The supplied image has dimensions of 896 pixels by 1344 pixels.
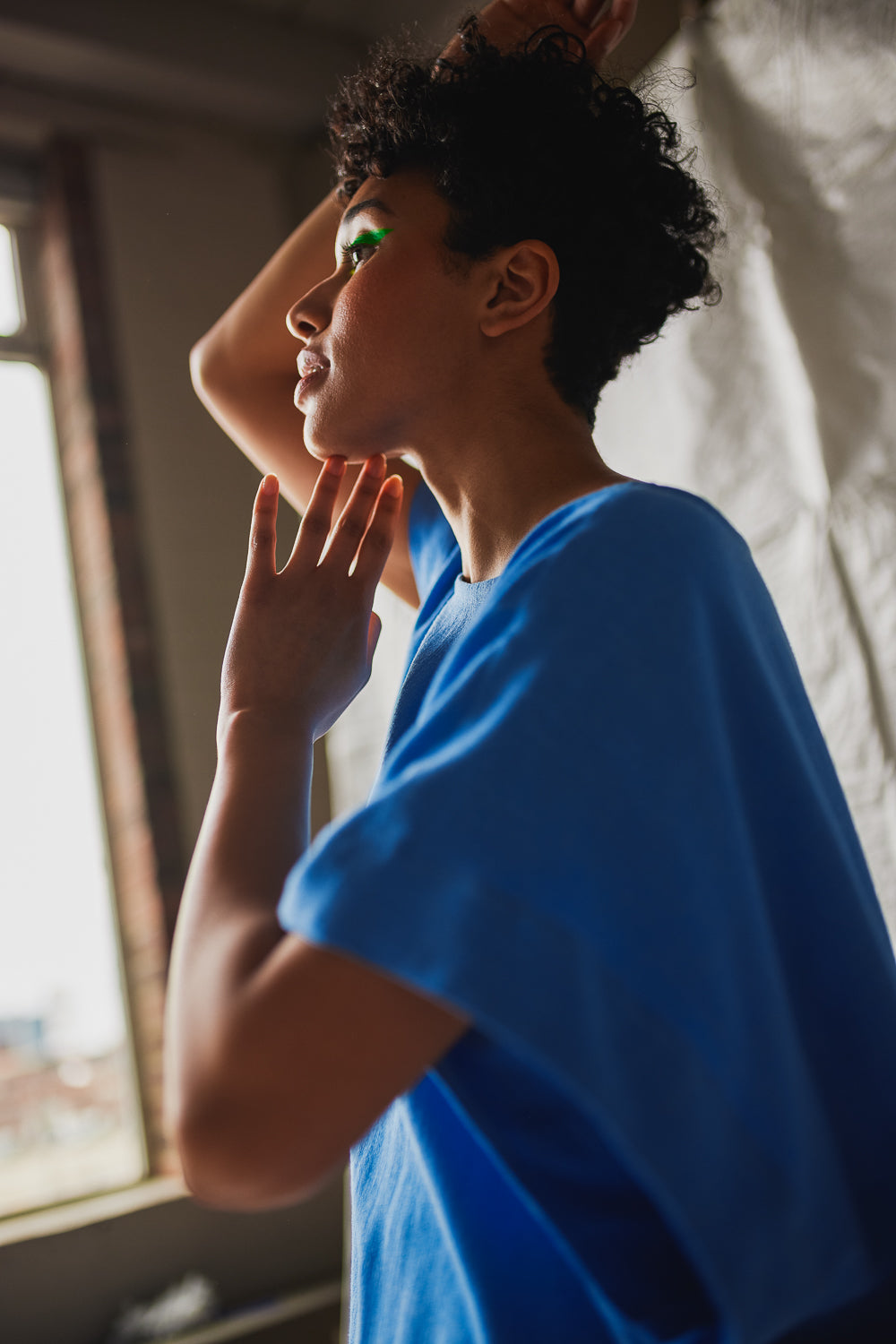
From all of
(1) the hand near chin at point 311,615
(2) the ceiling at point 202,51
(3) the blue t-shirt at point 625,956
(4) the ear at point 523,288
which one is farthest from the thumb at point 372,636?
(2) the ceiling at point 202,51

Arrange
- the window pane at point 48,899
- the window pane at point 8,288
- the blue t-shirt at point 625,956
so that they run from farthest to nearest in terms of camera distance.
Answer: the window pane at point 8,288
the window pane at point 48,899
the blue t-shirt at point 625,956

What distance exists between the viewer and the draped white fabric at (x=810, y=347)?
987 mm

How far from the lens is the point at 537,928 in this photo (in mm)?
408

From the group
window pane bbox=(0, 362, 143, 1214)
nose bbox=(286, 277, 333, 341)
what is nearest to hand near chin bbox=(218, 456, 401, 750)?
nose bbox=(286, 277, 333, 341)

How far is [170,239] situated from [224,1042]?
2159 millimetres

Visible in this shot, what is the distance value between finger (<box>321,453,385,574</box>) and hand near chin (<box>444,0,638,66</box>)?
1.37ft

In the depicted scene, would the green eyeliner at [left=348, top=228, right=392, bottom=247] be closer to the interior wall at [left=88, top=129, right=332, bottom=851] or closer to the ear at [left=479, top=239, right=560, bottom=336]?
the ear at [left=479, top=239, right=560, bottom=336]

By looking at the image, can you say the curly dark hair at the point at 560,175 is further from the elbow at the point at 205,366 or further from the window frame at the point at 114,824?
the window frame at the point at 114,824

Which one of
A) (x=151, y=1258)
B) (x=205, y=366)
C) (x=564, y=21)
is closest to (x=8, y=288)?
(x=205, y=366)

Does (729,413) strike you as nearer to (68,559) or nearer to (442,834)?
(442,834)

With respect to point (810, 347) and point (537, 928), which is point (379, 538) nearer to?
point (537, 928)

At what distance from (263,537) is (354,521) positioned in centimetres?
6

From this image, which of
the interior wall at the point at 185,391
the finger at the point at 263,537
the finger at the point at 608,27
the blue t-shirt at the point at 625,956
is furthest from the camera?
the interior wall at the point at 185,391

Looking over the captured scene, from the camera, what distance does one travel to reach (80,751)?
212 centimetres
